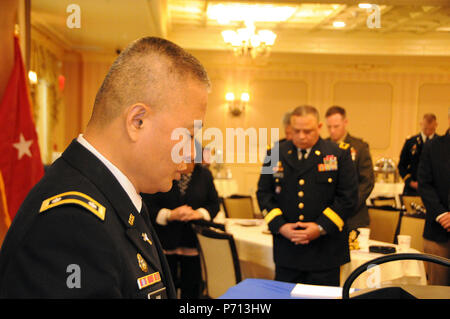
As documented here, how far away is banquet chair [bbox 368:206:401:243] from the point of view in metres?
2.99

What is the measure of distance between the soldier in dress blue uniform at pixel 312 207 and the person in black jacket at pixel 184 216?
646mm

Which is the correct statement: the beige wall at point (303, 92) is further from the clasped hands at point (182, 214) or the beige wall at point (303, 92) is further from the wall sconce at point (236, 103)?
the clasped hands at point (182, 214)

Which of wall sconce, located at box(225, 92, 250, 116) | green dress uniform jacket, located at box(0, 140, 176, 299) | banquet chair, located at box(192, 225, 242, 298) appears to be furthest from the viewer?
wall sconce, located at box(225, 92, 250, 116)

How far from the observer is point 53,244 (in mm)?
529

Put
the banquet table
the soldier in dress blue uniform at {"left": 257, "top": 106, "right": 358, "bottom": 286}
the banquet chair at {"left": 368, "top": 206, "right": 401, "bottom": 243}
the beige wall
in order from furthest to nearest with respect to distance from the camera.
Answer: the beige wall
the banquet chair at {"left": 368, "top": 206, "right": 401, "bottom": 243}
the soldier in dress blue uniform at {"left": 257, "top": 106, "right": 358, "bottom": 286}
the banquet table

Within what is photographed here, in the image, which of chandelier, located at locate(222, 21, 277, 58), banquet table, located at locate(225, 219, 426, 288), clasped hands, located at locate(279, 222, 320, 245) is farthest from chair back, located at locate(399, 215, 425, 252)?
chandelier, located at locate(222, 21, 277, 58)

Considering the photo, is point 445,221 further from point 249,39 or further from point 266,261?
point 249,39

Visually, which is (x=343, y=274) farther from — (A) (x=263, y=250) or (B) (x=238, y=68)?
(B) (x=238, y=68)

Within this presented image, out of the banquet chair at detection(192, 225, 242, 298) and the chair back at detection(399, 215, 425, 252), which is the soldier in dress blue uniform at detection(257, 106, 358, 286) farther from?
the chair back at detection(399, 215, 425, 252)

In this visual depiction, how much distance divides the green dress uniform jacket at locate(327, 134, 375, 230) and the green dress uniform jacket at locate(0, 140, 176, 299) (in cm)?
236

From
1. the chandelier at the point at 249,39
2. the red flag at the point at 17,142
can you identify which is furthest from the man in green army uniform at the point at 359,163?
the chandelier at the point at 249,39

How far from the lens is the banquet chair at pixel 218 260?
8.07ft

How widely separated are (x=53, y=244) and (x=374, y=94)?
343 inches
